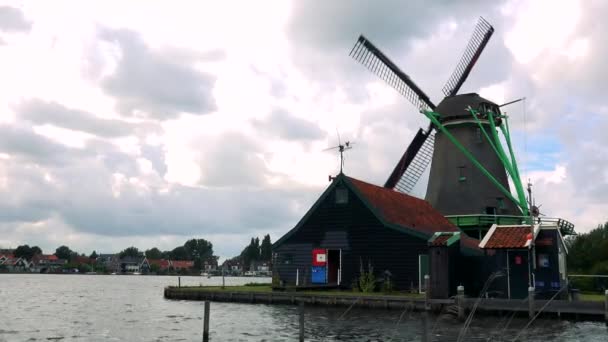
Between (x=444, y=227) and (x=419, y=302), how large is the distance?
43.8 ft

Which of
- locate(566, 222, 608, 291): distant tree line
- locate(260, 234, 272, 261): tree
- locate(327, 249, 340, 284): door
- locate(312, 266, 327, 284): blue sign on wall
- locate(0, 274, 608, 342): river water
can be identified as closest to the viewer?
locate(0, 274, 608, 342): river water

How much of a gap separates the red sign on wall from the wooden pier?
16.8 feet

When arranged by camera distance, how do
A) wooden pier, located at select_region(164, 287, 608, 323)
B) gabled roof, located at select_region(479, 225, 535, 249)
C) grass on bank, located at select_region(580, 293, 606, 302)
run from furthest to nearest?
1. gabled roof, located at select_region(479, 225, 535, 249)
2. grass on bank, located at select_region(580, 293, 606, 302)
3. wooden pier, located at select_region(164, 287, 608, 323)

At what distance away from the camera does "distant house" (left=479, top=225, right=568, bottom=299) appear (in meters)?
30.6

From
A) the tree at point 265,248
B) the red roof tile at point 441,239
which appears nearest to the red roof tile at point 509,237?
the red roof tile at point 441,239

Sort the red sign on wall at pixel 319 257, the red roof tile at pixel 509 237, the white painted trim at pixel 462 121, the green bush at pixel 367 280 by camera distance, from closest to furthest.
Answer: the red roof tile at pixel 509 237
the green bush at pixel 367 280
the red sign on wall at pixel 319 257
the white painted trim at pixel 462 121

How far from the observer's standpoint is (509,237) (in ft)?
105

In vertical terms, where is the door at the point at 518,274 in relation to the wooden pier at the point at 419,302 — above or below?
above

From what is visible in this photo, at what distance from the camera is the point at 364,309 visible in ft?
102

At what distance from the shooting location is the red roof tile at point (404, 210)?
38.1m

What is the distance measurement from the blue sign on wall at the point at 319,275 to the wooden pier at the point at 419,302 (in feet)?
15.8

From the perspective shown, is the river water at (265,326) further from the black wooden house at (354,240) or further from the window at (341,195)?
the window at (341,195)

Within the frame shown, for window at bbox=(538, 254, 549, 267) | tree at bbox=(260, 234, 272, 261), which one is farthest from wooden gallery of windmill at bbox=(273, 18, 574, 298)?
tree at bbox=(260, 234, 272, 261)

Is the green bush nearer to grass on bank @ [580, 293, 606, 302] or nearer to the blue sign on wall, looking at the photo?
the blue sign on wall
